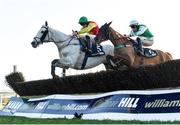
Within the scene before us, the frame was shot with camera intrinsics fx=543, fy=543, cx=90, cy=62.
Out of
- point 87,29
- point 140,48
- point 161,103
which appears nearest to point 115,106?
point 161,103

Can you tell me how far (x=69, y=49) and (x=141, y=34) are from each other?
2278mm

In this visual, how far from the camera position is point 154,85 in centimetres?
1489

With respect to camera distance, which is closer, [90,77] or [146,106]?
[146,106]

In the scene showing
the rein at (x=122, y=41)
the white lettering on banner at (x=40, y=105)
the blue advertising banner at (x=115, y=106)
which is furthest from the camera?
the rein at (x=122, y=41)

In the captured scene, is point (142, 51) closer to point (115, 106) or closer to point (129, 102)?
point (115, 106)

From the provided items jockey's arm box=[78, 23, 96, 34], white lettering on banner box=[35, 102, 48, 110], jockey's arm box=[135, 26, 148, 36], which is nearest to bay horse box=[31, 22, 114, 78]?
jockey's arm box=[78, 23, 96, 34]

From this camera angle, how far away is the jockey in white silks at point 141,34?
54.1 feet

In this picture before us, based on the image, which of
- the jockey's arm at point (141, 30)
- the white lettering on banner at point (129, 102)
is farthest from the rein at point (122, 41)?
the white lettering on banner at point (129, 102)

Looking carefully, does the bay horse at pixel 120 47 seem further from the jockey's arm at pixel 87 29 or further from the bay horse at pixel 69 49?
the jockey's arm at pixel 87 29

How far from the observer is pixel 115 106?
38.9 feet

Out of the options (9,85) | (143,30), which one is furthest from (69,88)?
(9,85)

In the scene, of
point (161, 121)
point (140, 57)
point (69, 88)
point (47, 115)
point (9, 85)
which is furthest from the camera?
point (9, 85)

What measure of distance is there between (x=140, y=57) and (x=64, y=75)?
2.96 meters

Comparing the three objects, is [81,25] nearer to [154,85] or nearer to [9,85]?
[154,85]
